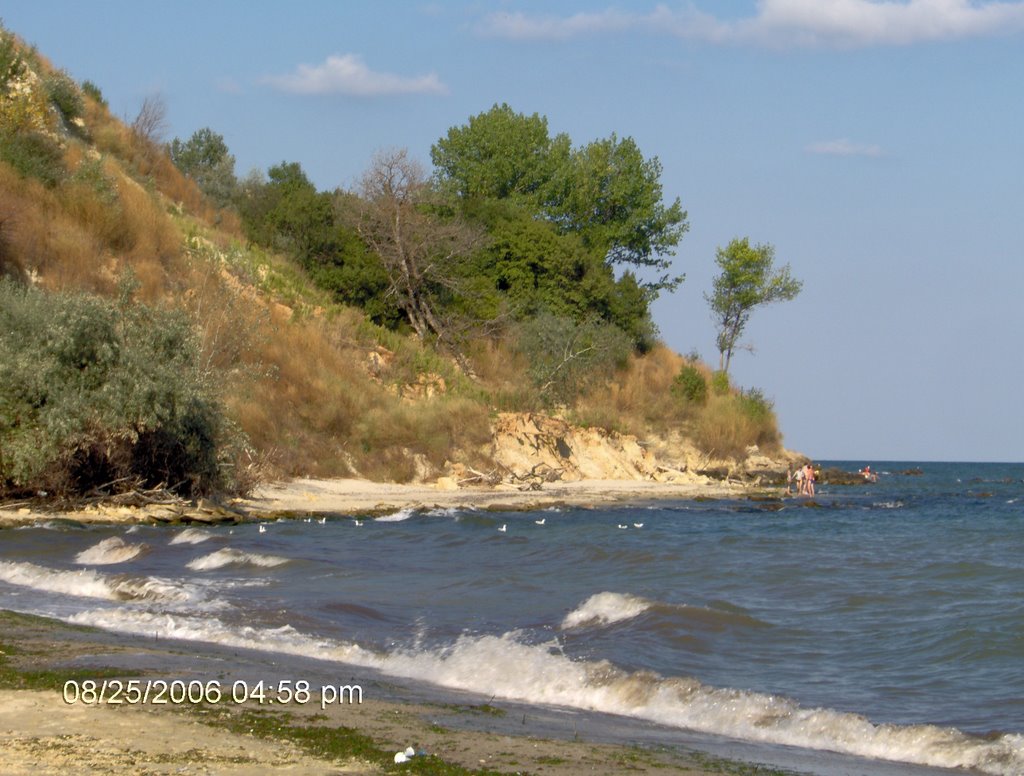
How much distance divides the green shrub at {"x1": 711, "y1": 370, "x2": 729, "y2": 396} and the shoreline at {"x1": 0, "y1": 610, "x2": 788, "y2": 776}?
141 feet

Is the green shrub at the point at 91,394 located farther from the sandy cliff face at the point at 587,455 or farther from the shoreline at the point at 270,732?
the sandy cliff face at the point at 587,455

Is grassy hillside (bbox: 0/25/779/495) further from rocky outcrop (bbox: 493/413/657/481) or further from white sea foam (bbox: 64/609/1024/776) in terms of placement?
white sea foam (bbox: 64/609/1024/776)

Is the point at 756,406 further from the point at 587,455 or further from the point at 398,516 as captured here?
the point at 398,516

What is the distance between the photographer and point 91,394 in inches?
864

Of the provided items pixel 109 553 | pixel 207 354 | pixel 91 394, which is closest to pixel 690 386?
pixel 207 354

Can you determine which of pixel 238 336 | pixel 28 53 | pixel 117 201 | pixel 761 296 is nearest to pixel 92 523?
pixel 238 336

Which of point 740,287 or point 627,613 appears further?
point 740,287

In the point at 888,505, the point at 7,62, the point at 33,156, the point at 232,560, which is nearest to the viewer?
the point at 232,560

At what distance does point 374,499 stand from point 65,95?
20.8 metres

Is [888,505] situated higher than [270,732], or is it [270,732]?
[270,732]

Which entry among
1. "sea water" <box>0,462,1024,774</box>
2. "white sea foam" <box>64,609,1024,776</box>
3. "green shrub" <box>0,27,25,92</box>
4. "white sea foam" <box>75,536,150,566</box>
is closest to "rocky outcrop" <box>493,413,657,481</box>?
"sea water" <box>0,462,1024,774</box>

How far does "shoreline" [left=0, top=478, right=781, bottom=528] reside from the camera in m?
22.7

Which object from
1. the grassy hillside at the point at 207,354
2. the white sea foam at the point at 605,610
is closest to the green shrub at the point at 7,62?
the grassy hillside at the point at 207,354

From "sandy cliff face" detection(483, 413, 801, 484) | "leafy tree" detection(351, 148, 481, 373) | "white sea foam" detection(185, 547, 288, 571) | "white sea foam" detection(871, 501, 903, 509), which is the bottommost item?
"white sea foam" detection(871, 501, 903, 509)
